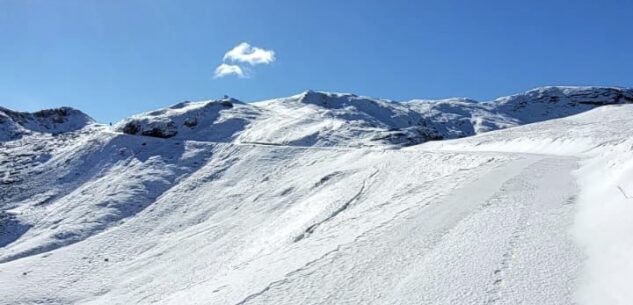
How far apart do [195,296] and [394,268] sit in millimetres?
4006

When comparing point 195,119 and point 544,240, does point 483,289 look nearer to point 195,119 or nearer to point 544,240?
point 544,240

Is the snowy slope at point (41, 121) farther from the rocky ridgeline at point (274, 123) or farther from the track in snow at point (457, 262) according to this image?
the track in snow at point (457, 262)

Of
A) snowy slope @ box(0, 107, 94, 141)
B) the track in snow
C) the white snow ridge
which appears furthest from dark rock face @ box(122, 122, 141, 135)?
the track in snow

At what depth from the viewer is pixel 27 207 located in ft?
119

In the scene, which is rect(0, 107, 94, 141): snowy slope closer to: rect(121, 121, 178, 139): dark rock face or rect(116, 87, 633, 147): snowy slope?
rect(116, 87, 633, 147): snowy slope

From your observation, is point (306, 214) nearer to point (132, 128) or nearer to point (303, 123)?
point (303, 123)

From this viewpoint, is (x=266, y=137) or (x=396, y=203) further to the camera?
(x=266, y=137)

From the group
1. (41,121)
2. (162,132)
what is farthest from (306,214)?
(41,121)

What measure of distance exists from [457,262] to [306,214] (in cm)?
1271

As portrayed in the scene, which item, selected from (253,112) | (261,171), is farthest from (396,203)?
(253,112)

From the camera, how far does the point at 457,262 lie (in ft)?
25.1

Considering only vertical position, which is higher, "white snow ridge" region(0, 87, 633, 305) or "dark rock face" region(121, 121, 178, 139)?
"dark rock face" region(121, 121, 178, 139)

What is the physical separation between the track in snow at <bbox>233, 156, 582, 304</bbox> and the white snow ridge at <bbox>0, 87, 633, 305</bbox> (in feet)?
0.12

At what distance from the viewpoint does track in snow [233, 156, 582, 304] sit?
6586 mm
